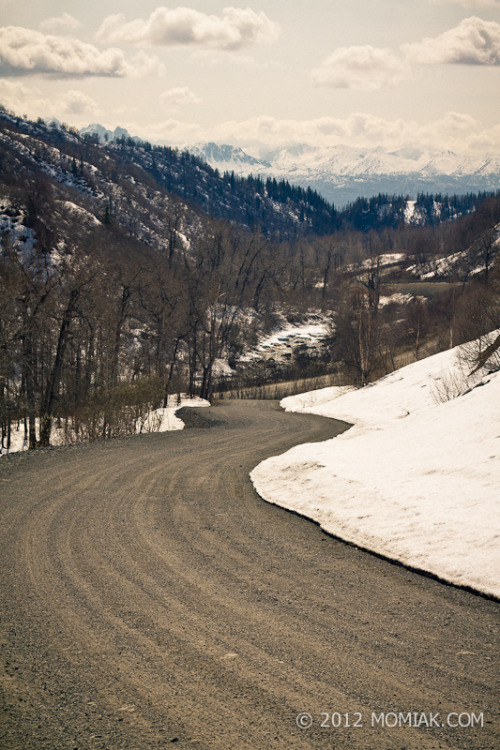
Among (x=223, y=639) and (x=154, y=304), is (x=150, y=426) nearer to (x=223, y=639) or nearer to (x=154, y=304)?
(x=154, y=304)

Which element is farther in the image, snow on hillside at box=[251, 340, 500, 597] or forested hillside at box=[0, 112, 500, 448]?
forested hillside at box=[0, 112, 500, 448]

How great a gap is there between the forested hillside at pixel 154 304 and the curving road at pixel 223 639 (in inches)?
660

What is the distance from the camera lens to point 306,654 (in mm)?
5168

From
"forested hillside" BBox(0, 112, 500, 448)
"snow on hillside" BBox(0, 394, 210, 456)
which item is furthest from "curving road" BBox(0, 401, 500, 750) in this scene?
"forested hillside" BBox(0, 112, 500, 448)

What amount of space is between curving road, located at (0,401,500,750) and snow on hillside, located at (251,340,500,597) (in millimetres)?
521

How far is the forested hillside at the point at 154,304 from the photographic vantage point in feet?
97.5

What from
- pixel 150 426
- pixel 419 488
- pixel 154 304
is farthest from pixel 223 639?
pixel 154 304

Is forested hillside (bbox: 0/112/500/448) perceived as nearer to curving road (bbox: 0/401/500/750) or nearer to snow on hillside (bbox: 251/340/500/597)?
snow on hillside (bbox: 251/340/500/597)

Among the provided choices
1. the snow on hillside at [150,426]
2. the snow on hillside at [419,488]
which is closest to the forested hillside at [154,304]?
the snow on hillside at [150,426]

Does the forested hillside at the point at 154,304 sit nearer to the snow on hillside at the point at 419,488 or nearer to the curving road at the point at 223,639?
the snow on hillside at the point at 419,488

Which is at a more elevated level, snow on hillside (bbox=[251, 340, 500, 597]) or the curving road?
snow on hillside (bbox=[251, 340, 500, 597])

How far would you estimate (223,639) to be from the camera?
546 cm

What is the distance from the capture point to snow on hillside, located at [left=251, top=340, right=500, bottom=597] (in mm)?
7578

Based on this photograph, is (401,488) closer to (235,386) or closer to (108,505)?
(108,505)
